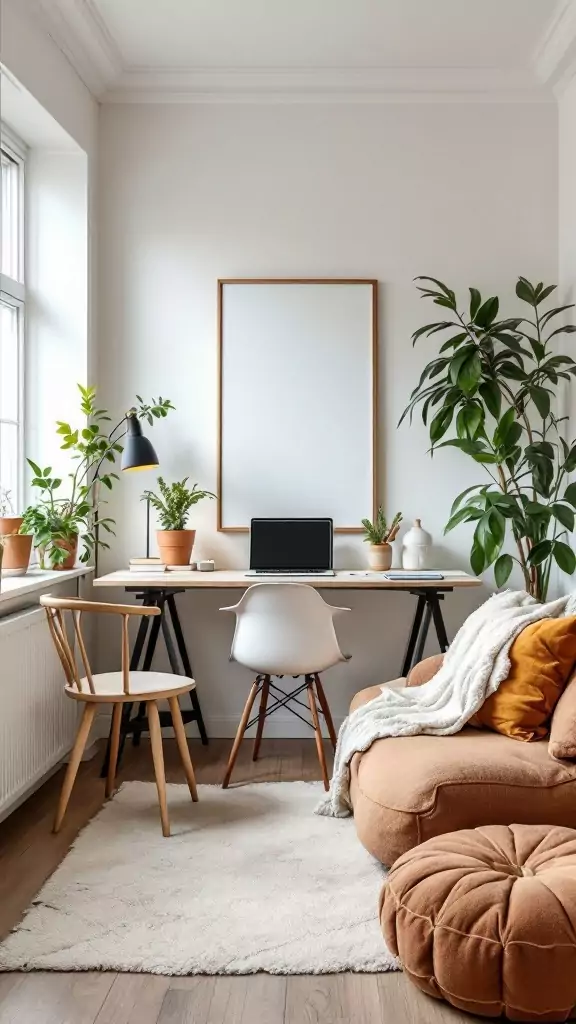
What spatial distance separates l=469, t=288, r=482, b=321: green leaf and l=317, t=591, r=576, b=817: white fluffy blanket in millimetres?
1420

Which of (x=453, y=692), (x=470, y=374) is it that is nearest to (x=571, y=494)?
(x=470, y=374)

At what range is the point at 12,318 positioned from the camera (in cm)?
391

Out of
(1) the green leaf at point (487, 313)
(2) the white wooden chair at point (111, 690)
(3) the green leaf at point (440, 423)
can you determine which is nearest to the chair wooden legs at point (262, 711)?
(2) the white wooden chair at point (111, 690)

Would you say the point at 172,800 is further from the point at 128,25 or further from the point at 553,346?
the point at 128,25

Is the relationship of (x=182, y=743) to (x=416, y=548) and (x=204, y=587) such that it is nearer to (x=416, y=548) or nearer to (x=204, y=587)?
(x=204, y=587)

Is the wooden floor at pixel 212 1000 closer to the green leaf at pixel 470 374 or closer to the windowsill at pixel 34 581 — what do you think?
the windowsill at pixel 34 581

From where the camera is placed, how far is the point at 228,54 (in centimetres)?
392

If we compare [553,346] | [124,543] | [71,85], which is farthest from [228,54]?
[124,543]

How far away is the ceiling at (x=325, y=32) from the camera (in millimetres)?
3523

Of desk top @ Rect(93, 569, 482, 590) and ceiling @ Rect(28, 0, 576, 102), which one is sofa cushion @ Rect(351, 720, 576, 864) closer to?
desk top @ Rect(93, 569, 482, 590)

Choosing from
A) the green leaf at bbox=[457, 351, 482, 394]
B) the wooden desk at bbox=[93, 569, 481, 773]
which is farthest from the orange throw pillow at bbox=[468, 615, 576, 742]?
the green leaf at bbox=[457, 351, 482, 394]

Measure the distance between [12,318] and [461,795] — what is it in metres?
2.80

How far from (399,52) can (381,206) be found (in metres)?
0.64

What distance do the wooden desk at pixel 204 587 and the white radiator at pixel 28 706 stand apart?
0.34m
